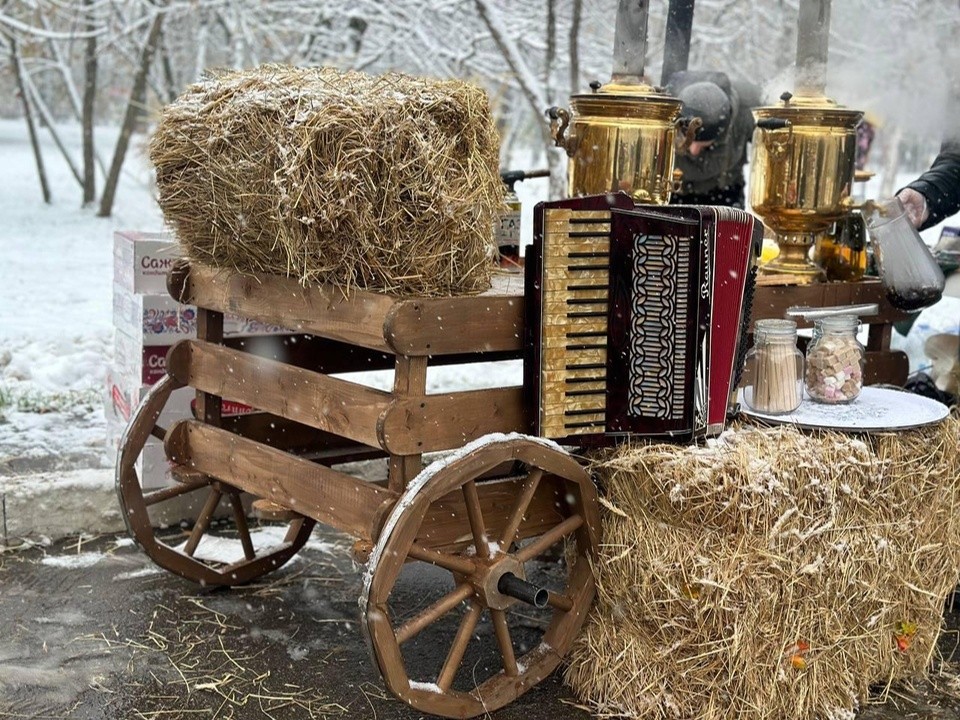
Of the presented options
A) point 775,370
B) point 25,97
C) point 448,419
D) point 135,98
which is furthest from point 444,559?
point 25,97

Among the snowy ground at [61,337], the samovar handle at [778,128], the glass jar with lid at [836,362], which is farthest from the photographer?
Result: the snowy ground at [61,337]

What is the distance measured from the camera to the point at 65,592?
4.03m

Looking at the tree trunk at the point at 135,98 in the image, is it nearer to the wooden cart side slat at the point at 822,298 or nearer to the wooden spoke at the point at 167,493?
the wooden spoke at the point at 167,493

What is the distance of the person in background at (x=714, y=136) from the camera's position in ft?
17.7

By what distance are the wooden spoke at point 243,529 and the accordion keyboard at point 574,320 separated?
140 centimetres

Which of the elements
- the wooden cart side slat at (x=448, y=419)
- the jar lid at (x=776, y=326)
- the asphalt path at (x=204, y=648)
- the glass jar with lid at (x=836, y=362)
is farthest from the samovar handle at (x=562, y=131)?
the asphalt path at (x=204, y=648)

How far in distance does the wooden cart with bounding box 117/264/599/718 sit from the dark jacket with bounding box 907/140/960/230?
6.17ft

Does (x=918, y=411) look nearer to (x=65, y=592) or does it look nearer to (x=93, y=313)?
(x=65, y=592)

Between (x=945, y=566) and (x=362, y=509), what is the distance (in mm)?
1847

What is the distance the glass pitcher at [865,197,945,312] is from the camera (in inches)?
159

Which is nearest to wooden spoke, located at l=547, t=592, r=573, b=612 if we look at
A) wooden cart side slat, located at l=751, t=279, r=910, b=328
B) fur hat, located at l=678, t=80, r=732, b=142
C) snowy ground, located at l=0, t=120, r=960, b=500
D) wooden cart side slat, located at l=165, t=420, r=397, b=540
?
wooden cart side slat, located at l=165, t=420, r=397, b=540

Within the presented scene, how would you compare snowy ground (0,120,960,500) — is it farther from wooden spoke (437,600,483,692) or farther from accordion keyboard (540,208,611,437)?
wooden spoke (437,600,483,692)

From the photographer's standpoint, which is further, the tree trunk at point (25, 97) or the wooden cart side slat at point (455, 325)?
the tree trunk at point (25, 97)

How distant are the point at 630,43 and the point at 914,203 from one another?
1.30 m
